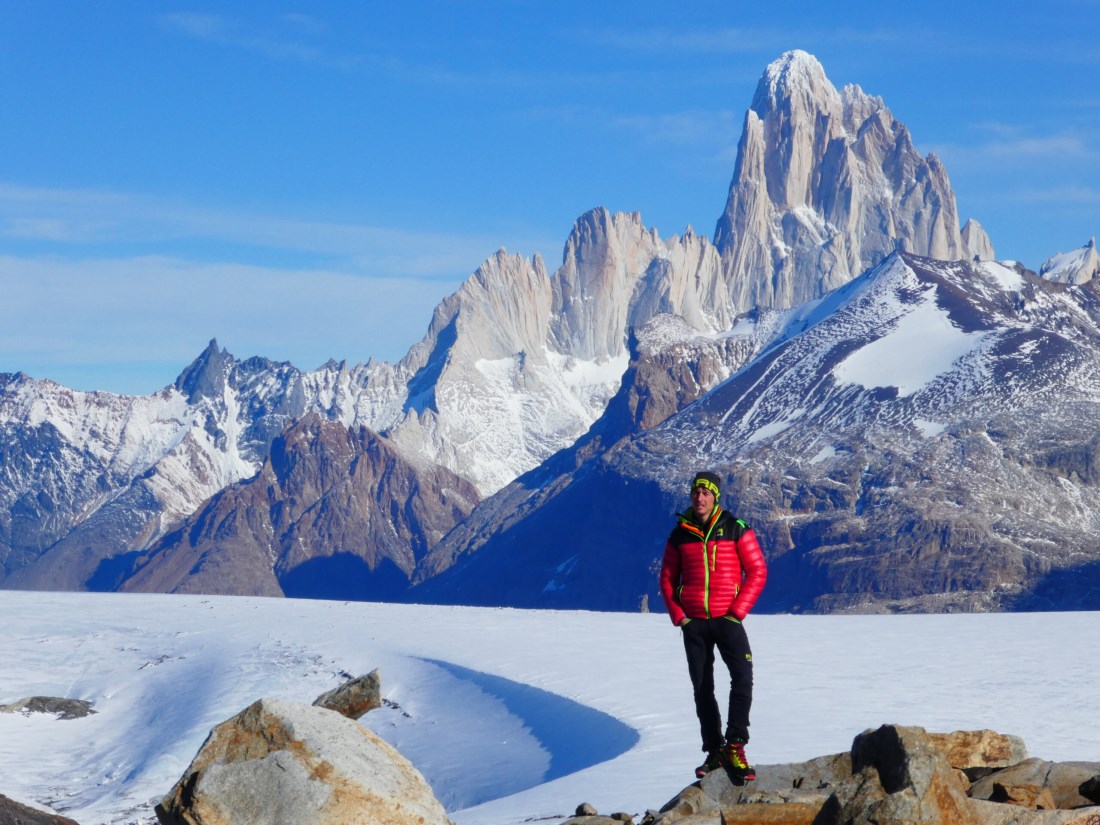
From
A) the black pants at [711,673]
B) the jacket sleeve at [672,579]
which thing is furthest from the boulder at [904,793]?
the jacket sleeve at [672,579]

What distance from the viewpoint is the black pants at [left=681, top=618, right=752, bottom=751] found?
1847 centimetres

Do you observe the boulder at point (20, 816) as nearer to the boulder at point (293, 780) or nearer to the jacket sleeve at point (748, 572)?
the boulder at point (293, 780)

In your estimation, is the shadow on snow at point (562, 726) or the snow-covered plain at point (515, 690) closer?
the snow-covered plain at point (515, 690)

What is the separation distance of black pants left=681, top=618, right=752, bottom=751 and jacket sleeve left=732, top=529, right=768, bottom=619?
10.3 inches

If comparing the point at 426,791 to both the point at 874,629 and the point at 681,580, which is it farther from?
the point at 874,629

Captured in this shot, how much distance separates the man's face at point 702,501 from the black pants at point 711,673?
1383mm

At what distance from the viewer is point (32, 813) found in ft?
70.4

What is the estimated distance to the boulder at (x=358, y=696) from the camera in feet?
66.5

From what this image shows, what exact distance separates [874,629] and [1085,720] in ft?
70.7

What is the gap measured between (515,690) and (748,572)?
19959mm

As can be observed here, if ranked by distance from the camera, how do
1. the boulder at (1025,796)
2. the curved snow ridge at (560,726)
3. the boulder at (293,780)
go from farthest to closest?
the curved snow ridge at (560,726), the boulder at (1025,796), the boulder at (293,780)

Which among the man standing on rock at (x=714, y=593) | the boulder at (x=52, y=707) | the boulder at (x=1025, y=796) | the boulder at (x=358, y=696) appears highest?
the man standing on rock at (x=714, y=593)

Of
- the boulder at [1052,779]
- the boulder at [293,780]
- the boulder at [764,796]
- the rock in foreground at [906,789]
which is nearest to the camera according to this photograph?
the rock in foreground at [906,789]

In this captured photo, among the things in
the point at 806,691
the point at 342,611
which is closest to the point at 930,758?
the point at 806,691
